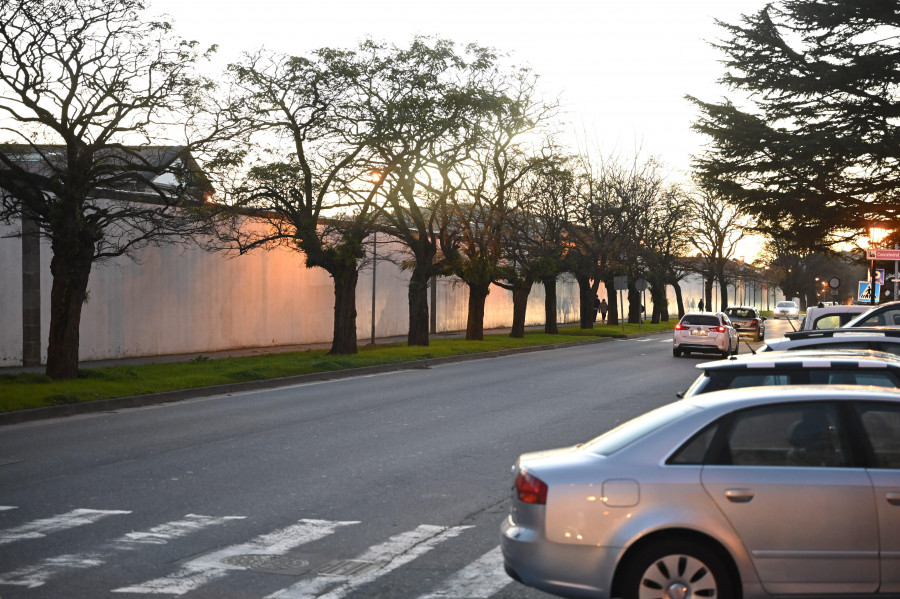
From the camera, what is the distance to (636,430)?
576cm

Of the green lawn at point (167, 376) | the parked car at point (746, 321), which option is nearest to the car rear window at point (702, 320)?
the green lawn at point (167, 376)

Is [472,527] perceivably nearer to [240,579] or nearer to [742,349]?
[240,579]

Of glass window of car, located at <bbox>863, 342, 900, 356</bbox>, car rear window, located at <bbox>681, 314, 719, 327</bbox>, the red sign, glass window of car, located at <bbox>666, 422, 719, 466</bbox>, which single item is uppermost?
the red sign

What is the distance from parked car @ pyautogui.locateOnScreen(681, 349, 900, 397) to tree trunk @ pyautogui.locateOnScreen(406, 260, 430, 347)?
2785cm

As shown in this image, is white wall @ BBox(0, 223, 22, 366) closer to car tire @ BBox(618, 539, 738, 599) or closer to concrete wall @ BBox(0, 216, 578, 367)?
concrete wall @ BBox(0, 216, 578, 367)

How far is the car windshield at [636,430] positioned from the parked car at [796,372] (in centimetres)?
194

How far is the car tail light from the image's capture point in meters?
5.39

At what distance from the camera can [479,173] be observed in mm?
39344

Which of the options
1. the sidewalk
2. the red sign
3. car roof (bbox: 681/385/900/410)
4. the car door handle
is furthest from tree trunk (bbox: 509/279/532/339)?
the car door handle

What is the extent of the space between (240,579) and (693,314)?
29.0 meters

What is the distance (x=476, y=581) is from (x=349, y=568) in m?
0.92

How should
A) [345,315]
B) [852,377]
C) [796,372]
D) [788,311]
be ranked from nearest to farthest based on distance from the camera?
Result: [796,372] → [852,377] → [345,315] → [788,311]

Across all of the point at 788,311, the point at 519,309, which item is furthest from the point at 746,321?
the point at 788,311

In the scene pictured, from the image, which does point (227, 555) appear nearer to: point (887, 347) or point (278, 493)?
point (278, 493)
